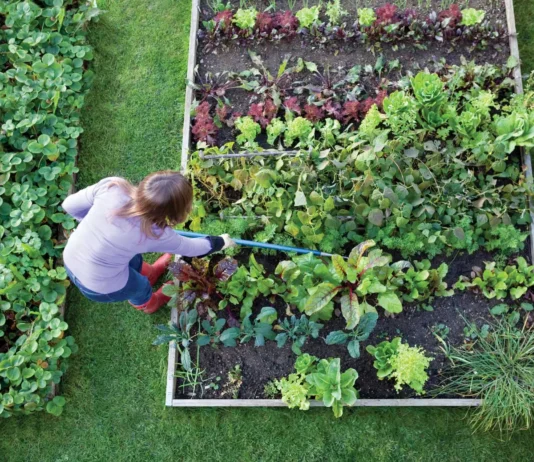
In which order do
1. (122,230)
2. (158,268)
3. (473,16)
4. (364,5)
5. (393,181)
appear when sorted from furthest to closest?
(364,5), (473,16), (158,268), (393,181), (122,230)

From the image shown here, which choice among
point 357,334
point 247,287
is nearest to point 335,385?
point 357,334

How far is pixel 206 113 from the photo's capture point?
14.1 feet

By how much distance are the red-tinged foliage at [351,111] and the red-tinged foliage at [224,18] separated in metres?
1.22

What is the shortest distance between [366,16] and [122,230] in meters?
2.80

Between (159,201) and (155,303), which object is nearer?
(159,201)

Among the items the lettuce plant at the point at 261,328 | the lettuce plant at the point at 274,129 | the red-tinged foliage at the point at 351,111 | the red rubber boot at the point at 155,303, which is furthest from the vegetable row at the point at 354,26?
the lettuce plant at the point at 261,328

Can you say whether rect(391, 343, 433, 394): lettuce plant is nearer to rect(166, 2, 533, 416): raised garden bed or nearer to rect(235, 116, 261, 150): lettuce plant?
rect(166, 2, 533, 416): raised garden bed

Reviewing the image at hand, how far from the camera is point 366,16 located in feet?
14.4

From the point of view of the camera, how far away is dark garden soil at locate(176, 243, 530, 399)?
149 inches

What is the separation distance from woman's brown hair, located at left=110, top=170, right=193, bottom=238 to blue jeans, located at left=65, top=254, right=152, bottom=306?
84 cm

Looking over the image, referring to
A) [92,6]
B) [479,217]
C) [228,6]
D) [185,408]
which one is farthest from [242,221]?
[92,6]

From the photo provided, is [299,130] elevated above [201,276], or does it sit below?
above

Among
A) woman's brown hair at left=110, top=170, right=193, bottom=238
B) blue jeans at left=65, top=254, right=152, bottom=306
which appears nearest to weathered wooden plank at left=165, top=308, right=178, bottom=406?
blue jeans at left=65, top=254, right=152, bottom=306

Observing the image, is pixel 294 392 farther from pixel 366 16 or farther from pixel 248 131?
pixel 366 16
